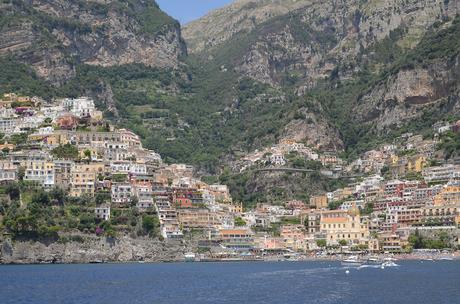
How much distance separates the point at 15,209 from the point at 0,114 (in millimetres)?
46171

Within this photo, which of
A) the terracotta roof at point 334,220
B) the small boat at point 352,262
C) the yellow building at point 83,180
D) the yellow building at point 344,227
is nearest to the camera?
the small boat at point 352,262

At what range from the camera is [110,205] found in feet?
460

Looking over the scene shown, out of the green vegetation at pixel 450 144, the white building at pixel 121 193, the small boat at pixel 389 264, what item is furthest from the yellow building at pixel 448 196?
the white building at pixel 121 193

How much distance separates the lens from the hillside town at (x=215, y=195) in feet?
473

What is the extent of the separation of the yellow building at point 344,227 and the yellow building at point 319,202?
10755 mm

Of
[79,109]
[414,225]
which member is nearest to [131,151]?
[79,109]

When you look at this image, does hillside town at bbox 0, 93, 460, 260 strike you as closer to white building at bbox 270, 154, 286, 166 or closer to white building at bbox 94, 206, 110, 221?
white building at bbox 94, 206, 110, 221

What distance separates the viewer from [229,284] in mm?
95875

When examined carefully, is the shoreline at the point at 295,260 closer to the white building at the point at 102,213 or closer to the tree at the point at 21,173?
the white building at the point at 102,213

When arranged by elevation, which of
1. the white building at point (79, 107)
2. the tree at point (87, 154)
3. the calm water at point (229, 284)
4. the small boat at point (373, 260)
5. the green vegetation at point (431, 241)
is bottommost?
the calm water at point (229, 284)

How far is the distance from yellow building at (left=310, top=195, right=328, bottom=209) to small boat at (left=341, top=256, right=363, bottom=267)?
33675 mm

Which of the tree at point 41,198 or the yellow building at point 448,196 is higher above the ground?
the yellow building at point 448,196

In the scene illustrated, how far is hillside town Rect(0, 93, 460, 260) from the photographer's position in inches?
5674

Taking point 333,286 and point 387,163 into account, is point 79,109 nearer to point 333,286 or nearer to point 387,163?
point 387,163
